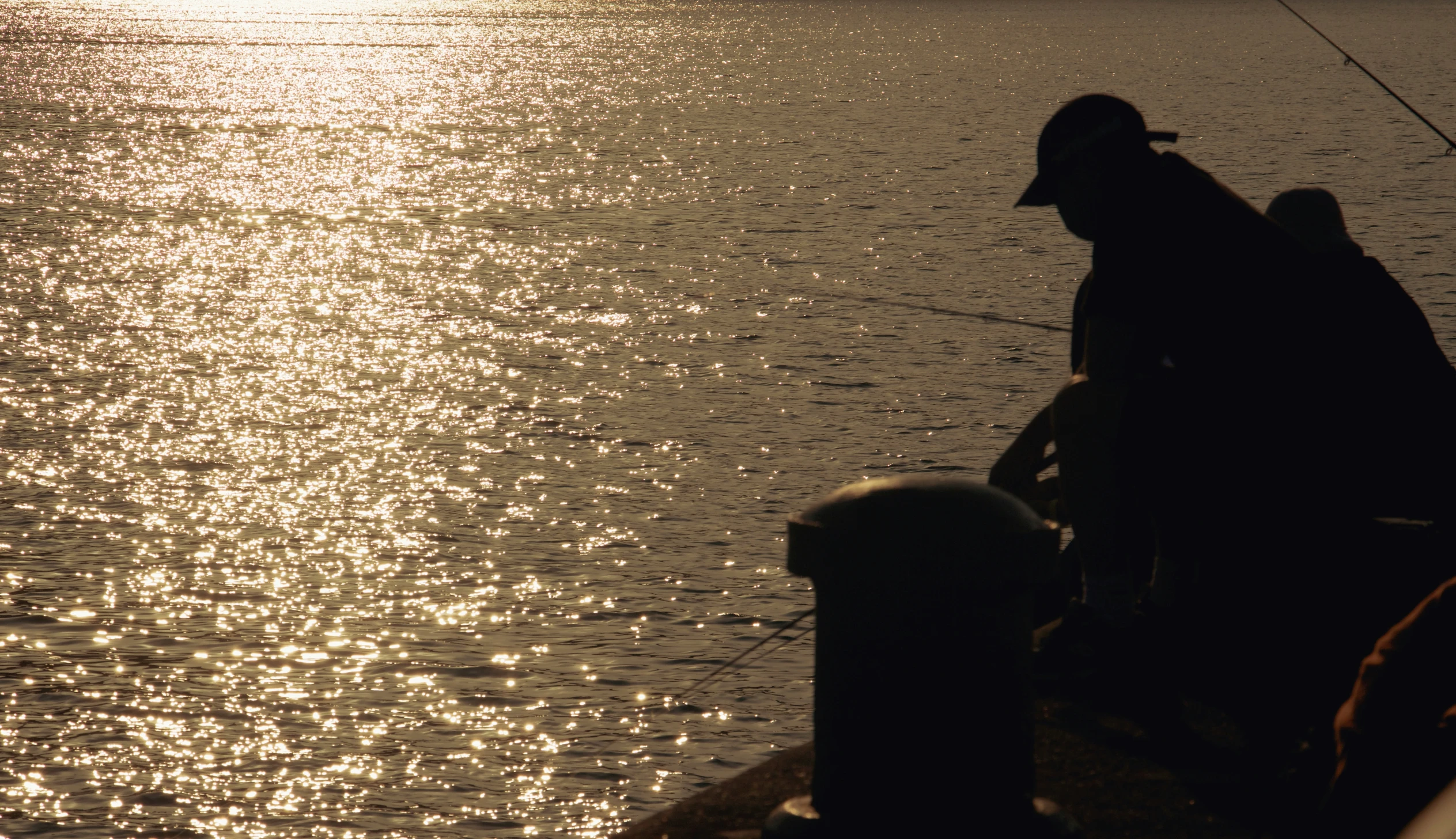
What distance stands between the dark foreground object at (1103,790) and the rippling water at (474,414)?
1.31 feet

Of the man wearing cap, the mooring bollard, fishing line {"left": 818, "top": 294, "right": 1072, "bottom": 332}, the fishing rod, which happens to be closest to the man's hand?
the man wearing cap

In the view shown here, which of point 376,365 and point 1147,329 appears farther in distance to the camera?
point 376,365

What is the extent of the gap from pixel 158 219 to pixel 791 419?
A: 266 inches

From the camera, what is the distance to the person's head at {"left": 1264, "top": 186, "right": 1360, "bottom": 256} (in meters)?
4.12

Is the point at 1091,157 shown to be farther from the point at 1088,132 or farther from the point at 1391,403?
the point at 1391,403

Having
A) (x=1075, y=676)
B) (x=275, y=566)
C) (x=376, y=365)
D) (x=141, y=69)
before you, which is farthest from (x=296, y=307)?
(x=141, y=69)

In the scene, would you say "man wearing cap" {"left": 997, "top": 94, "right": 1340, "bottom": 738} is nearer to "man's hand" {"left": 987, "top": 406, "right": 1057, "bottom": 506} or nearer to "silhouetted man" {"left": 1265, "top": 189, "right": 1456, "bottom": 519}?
"silhouetted man" {"left": 1265, "top": 189, "right": 1456, "bottom": 519}

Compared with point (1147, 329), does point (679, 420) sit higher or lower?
lower

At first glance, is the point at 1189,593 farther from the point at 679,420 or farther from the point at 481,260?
the point at 481,260

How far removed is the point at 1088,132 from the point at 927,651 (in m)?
1.31

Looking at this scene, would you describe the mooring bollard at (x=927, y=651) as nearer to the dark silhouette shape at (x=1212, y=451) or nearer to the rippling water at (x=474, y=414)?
the rippling water at (x=474, y=414)

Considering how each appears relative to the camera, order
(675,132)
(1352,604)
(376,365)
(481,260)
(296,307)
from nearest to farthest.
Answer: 1. (1352,604)
2. (376,365)
3. (296,307)
4. (481,260)
5. (675,132)

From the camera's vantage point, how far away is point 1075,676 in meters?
3.74

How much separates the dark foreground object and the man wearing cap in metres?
0.21
